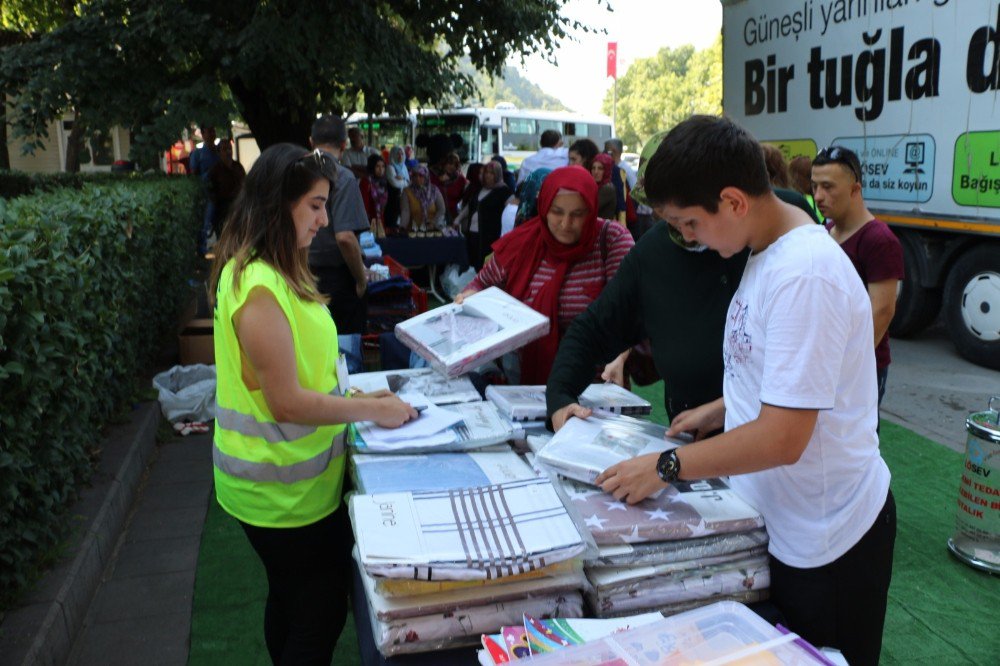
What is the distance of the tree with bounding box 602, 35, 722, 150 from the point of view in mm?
72812

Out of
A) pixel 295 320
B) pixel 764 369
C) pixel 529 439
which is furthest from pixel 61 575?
pixel 764 369

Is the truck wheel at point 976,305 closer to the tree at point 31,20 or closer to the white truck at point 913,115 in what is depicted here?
the white truck at point 913,115

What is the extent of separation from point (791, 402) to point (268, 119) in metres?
11.6

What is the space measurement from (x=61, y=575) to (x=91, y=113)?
9.04 meters

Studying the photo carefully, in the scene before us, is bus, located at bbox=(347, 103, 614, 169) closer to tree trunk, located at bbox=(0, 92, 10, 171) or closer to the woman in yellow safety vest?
tree trunk, located at bbox=(0, 92, 10, 171)

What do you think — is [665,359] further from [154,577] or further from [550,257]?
[154,577]

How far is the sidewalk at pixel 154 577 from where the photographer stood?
10.4ft

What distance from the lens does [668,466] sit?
1577 millimetres

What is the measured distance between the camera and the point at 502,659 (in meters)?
1.31

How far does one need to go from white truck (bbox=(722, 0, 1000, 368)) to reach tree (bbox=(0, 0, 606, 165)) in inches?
177

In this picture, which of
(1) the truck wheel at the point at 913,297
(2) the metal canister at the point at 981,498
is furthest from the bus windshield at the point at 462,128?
(2) the metal canister at the point at 981,498

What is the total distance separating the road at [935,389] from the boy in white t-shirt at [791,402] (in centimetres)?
427

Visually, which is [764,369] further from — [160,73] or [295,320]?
[160,73]

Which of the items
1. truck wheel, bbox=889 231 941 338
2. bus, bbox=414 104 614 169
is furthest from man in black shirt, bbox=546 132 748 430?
bus, bbox=414 104 614 169
